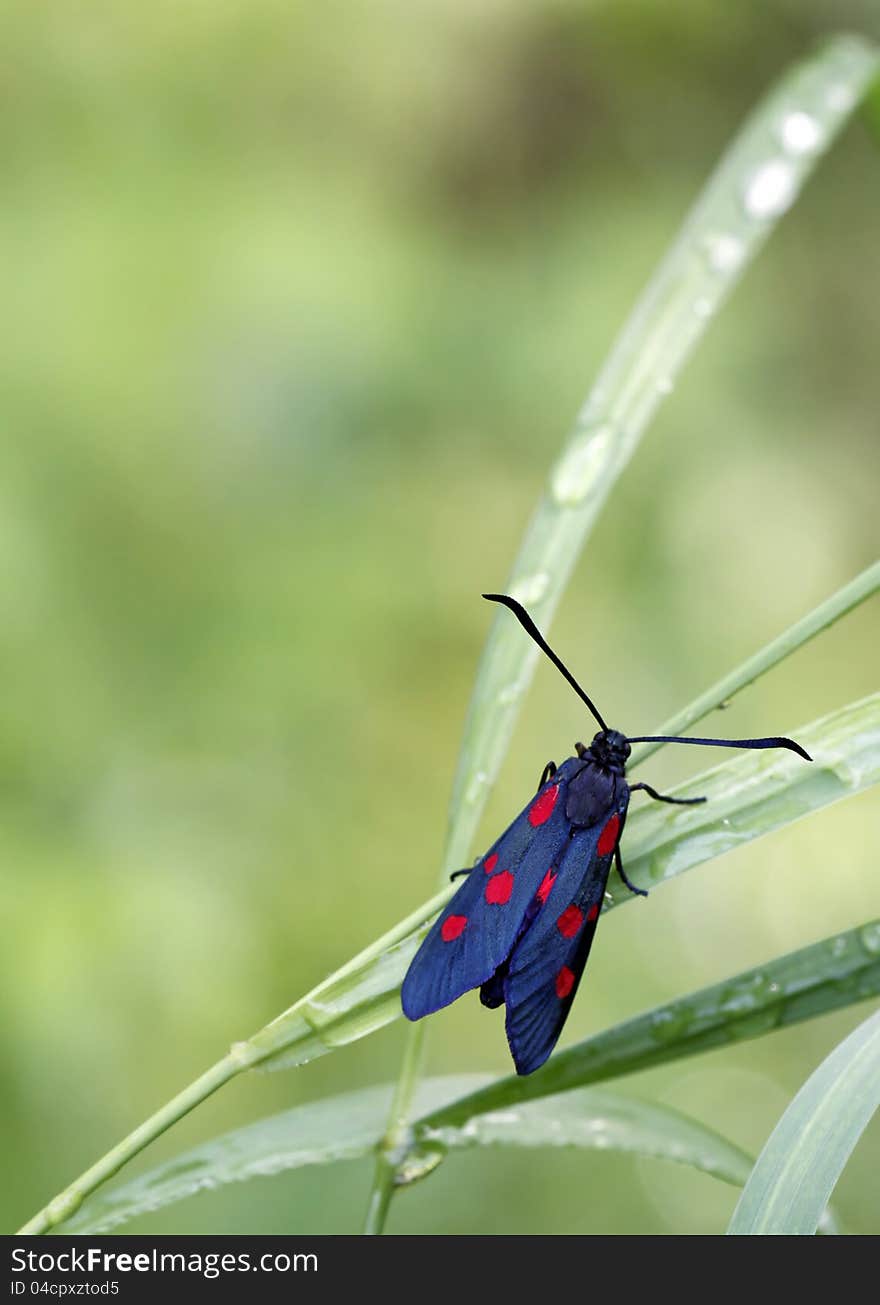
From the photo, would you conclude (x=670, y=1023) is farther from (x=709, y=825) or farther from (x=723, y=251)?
(x=723, y=251)

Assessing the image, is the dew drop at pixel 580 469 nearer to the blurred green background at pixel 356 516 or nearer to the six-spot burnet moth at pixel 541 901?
the six-spot burnet moth at pixel 541 901

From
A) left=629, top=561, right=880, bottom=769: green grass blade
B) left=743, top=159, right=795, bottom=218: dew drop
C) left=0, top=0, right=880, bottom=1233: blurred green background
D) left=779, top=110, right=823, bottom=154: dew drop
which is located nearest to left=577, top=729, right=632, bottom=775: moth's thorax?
left=629, top=561, right=880, bottom=769: green grass blade

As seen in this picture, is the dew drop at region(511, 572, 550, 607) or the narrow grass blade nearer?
the narrow grass blade

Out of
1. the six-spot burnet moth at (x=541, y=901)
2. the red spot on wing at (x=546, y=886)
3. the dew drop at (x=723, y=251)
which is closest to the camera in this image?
the six-spot burnet moth at (x=541, y=901)

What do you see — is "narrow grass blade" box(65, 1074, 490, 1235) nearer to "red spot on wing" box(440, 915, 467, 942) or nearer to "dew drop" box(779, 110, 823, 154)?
"red spot on wing" box(440, 915, 467, 942)

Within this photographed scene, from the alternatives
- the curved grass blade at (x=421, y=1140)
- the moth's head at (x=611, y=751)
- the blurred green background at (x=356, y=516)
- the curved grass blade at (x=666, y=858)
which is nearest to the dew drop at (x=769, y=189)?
the moth's head at (x=611, y=751)
